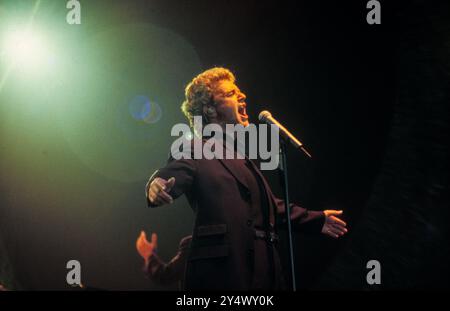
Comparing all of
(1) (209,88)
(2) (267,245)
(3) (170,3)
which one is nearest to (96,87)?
(3) (170,3)

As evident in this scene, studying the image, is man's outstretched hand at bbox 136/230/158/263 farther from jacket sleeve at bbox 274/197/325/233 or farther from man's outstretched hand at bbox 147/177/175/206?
man's outstretched hand at bbox 147/177/175/206

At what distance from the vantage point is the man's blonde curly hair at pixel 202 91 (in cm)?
270

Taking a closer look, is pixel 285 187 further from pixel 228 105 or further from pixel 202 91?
pixel 202 91

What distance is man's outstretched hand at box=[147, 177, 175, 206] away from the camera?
181 cm

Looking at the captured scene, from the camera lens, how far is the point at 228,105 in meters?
2.62

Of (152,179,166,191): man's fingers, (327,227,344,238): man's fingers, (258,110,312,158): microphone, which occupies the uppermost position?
(258,110,312,158): microphone

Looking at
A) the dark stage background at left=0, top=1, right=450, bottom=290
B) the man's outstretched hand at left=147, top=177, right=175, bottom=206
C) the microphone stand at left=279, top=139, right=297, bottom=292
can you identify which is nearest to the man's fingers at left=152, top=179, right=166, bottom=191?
the man's outstretched hand at left=147, top=177, right=175, bottom=206

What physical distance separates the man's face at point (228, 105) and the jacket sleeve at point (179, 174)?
0.53m

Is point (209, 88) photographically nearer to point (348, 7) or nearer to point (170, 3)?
point (170, 3)

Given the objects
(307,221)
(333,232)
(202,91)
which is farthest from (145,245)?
(333,232)

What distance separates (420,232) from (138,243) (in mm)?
2447

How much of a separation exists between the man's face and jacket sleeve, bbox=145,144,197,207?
53 centimetres
